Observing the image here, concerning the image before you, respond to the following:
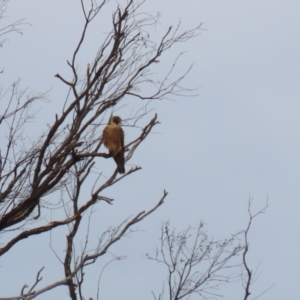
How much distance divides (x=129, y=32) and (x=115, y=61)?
0.32m

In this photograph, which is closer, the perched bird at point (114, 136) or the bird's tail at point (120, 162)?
the bird's tail at point (120, 162)

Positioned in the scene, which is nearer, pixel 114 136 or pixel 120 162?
pixel 120 162

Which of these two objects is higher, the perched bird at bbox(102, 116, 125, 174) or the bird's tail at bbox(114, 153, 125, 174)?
the perched bird at bbox(102, 116, 125, 174)

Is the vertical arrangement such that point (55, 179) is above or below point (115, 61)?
below

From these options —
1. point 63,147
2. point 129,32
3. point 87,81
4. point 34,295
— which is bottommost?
point 34,295

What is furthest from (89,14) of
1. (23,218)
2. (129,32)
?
(23,218)

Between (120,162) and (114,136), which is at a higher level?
(114,136)

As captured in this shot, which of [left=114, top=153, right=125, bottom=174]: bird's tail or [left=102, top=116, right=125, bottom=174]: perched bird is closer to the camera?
[left=114, top=153, right=125, bottom=174]: bird's tail

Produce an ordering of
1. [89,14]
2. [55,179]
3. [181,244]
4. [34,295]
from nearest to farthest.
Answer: [34,295]
[55,179]
[89,14]
[181,244]

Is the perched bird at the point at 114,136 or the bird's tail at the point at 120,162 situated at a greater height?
the perched bird at the point at 114,136

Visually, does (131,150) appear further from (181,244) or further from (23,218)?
(181,244)

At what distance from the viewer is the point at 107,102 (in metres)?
6.04

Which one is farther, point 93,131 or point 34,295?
point 93,131

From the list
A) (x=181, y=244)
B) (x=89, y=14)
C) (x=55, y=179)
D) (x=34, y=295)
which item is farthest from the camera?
(x=181, y=244)
